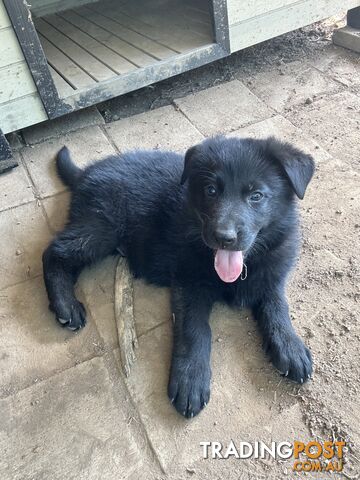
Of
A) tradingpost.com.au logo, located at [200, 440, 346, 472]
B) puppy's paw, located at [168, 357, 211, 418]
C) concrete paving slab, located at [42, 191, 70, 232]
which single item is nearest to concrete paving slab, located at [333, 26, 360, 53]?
concrete paving slab, located at [42, 191, 70, 232]

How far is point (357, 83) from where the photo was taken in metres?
3.69

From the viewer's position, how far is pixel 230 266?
1872mm

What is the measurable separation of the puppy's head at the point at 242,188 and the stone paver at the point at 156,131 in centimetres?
135

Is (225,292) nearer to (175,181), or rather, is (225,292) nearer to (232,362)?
(232,362)

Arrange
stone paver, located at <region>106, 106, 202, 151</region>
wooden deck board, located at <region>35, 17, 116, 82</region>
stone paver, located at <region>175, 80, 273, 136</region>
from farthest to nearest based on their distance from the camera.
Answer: wooden deck board, located at <region>35, 17, 116, 82</region>
stone paver, located at <region>175, 80, 273, 136</region>
stone paver, located at <region>106, 106, 202, 151</region>

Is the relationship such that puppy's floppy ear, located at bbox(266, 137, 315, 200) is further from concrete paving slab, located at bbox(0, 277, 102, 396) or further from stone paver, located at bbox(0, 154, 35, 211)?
stone paver, located at bbox(0, 154, 35, 211)

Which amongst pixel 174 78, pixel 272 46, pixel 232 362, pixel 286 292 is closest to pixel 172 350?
pixel 232 362

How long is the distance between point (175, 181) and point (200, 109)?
1475 mm

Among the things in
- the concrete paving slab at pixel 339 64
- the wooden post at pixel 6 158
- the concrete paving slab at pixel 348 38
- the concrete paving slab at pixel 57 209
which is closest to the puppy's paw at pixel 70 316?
the concrete paving slab at pixel 57 209

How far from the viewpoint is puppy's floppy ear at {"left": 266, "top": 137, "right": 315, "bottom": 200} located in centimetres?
181

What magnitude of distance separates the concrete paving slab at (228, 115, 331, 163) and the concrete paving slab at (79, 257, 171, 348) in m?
1.52

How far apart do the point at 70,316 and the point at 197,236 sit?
0.73 meters

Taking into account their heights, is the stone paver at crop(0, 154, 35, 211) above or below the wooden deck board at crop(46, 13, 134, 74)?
below

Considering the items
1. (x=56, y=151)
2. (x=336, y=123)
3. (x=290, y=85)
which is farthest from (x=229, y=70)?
(x=56, y=151)
